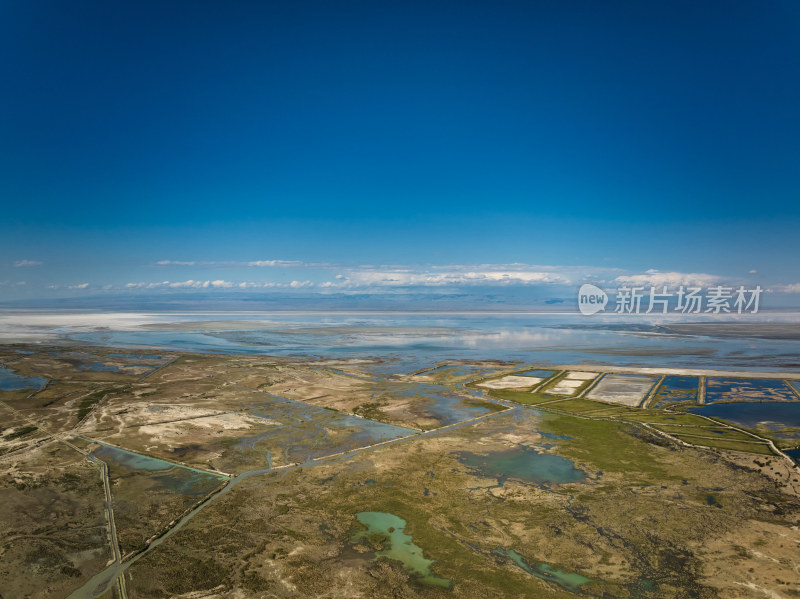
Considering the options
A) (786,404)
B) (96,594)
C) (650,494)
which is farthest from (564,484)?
(786,404)

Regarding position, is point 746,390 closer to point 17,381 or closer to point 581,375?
point 581,375

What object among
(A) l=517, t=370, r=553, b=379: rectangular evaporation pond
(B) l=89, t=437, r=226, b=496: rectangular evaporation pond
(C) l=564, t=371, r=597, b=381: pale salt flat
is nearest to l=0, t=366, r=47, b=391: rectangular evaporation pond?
(B) l=89, t=437, r=226, b=496: rectangular evaporation pond

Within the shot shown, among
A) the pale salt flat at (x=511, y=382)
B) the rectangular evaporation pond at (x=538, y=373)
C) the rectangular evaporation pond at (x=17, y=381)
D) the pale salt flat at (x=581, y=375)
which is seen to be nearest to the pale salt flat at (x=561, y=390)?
the pale salt flat at (x=511, y=382)

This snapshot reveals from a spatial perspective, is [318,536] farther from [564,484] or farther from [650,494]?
[650,494]

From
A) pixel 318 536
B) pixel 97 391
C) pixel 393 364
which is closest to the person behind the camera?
pixel 318 536

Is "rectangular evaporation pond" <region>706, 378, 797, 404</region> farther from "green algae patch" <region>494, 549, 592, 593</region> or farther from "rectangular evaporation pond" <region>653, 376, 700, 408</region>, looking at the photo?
"green algae patch" <region>494, 549, 592, 593</region>

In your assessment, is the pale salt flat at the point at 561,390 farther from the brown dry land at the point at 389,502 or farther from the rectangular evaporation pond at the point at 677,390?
the rectangular evaporation pond at the point at 677,390
